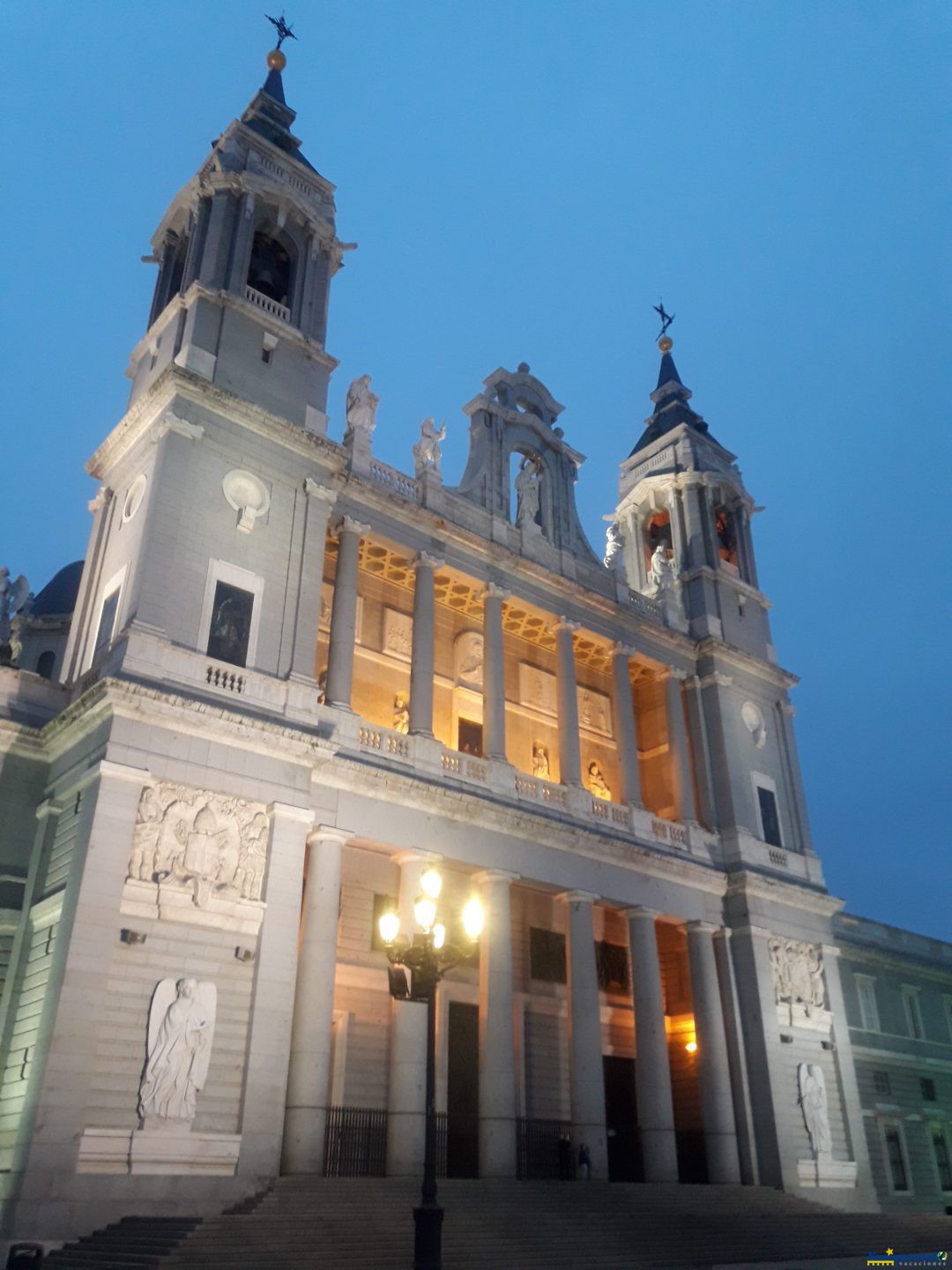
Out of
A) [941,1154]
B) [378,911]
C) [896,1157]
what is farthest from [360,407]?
[941,1154]

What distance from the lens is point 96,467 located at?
26.6 meters

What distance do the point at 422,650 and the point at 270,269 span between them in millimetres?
11557

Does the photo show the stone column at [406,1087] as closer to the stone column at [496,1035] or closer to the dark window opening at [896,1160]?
the stone column at [496,1035]

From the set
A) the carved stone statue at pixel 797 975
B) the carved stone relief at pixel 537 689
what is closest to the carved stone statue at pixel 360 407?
the carved stone relief at pixel 537 689

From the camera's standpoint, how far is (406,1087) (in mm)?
21156

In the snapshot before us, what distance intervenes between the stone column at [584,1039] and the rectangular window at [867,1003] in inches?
590

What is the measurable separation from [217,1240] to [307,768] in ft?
29.4

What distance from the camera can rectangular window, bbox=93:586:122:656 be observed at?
22359 millimetres

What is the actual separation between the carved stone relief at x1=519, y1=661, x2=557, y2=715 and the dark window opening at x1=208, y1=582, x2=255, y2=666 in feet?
36.8

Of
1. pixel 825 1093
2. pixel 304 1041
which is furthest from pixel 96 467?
pixel 825 1093

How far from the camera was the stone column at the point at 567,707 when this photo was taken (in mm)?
28422

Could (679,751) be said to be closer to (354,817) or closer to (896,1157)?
(354,817)

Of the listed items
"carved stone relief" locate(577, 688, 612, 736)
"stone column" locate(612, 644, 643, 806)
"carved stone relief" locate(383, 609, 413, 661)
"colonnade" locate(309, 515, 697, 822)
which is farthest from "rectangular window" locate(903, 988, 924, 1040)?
"carved stone relief" locate(383, 609, 413, 661)

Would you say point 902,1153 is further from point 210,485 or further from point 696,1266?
point 210,485
